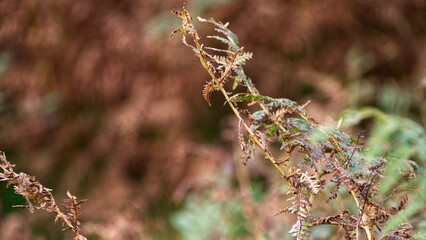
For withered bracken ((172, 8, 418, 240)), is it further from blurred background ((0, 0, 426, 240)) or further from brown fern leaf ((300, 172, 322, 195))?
A: blurred background ((0, 0, 426, 240))

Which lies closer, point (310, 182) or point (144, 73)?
point (310, 182)

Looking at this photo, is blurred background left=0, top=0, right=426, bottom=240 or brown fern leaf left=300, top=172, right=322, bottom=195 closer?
brown fern leaf left=300, top=172, right=322, bottom=195

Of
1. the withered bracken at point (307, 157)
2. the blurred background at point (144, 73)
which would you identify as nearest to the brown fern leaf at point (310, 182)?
the withered bracken at point (307, 157)

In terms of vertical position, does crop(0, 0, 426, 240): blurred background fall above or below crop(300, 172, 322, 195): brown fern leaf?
above

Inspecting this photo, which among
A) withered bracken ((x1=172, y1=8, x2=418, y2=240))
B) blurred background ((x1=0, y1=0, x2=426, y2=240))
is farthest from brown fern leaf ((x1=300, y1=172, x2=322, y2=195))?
blurred background ((x1=0, y1=0, x2=426, y2=240))

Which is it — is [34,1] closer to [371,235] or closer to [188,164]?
[188,164]

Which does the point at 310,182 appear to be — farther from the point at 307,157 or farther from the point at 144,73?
the point at 144,73

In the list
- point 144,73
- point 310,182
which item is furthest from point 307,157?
point 144,73

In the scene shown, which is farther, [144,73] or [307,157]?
[144,73]

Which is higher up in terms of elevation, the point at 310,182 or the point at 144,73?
the point at 144,73
